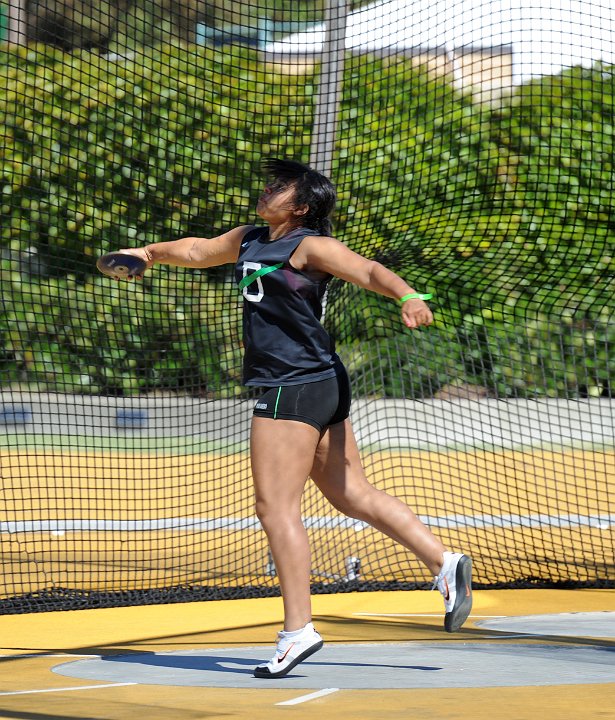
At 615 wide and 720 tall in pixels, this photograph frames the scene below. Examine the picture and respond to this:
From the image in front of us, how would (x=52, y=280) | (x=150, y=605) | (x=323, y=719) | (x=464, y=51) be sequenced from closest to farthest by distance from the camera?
1. (x=323, y=719)
2. (x=150, y=605)
3. (x=464, y=51)
4. (x=52, y=280)

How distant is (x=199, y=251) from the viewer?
4383 millimetres

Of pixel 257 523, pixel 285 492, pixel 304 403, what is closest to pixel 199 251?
pixel 304 403

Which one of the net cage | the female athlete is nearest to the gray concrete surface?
the female athlete

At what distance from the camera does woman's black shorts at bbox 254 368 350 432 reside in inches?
155

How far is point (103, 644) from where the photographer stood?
5.10 m

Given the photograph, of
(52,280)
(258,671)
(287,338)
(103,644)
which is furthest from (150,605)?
(52,280)

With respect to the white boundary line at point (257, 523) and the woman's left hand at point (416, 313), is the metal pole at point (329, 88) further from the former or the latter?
the woman's left hand at point (416, 313)

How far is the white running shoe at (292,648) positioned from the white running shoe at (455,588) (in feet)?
1.53

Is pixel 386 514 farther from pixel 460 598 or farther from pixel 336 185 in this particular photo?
pixel 336 185

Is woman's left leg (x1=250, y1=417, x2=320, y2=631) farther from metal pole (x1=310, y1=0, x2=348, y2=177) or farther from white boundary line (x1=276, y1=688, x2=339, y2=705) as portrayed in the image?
metal pole (x1=310, y1=0, x2=348, y2=177)

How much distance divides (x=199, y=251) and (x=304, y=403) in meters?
0.83

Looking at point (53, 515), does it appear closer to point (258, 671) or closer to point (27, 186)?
point (27, 186)

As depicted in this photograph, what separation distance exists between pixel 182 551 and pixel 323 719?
176 inches

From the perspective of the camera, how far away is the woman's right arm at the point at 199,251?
14.1ft
